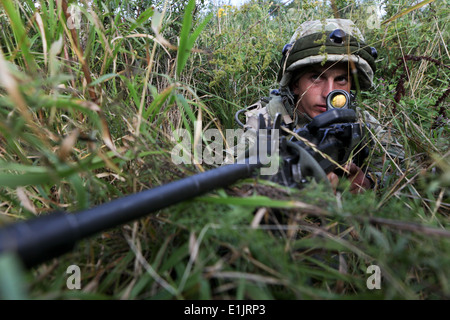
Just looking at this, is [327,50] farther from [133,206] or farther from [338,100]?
[133,206]

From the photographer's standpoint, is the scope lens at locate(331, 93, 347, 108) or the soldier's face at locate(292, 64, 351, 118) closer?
the scope lens at locate(331, 93, 347, 108)

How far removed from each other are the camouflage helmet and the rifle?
3.60ft

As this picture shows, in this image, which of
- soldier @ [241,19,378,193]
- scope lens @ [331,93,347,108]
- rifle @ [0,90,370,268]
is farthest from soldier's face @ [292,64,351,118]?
rifle @ [0,90,370,268]

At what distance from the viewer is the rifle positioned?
576 mm

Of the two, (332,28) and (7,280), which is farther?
(332,28)

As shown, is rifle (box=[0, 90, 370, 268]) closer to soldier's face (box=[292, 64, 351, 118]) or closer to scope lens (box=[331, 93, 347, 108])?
scope lens (box=[331, 93, 347, 108])

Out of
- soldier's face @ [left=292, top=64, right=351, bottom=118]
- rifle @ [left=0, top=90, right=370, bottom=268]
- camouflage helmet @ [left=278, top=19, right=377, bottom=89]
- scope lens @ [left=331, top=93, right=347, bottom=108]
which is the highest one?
camouflage helmet @ [left=278, top=19, right=377, bottom=89]

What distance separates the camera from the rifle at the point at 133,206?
576mm

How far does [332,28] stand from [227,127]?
1.23m

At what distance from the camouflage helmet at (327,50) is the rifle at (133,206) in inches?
43.2

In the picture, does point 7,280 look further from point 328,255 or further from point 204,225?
point 328,255

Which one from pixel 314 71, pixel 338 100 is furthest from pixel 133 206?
pixel 314 71
